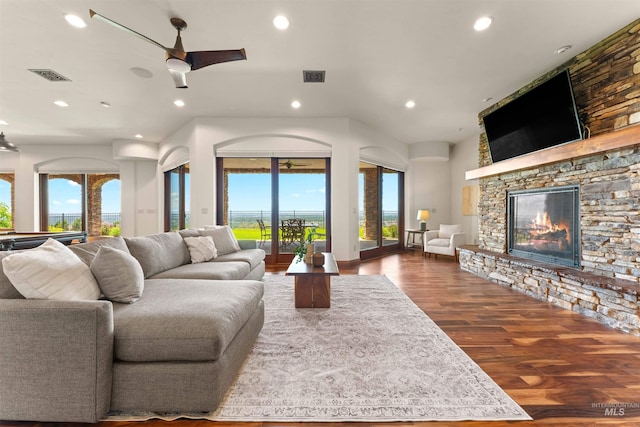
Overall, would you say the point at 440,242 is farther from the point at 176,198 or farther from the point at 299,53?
the point at 176,198

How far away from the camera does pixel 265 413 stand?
151 cm

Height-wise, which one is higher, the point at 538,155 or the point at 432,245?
the point at 538,155

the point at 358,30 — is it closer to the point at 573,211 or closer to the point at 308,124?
the point at 308,124

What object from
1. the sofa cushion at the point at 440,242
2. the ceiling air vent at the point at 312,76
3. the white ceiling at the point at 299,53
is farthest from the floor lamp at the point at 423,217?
the ceiling air vent at the point at 312,76

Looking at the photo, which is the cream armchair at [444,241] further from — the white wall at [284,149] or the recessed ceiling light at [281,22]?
the recessed ceiling light at [281,22]

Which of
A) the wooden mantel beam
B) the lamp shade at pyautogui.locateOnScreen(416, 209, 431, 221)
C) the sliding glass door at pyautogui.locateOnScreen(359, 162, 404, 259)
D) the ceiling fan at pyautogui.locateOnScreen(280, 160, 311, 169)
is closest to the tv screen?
the wooden mantel beam

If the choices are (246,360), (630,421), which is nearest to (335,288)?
(246,360)

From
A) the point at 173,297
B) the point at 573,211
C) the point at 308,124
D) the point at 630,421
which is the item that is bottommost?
the point at 630,421

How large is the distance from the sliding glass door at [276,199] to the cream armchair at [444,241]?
2637mm

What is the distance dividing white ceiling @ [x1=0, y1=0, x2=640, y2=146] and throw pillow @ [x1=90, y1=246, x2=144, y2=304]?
234 cm

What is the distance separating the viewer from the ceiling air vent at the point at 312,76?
3.78 m

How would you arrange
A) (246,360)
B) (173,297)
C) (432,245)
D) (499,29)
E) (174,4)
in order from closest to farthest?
(173,297) < (246,360) < (174,4) < (499,29) < (432,245)

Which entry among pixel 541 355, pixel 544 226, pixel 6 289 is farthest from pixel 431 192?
pixel 6 289

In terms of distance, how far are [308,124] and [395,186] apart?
3.28 meters
